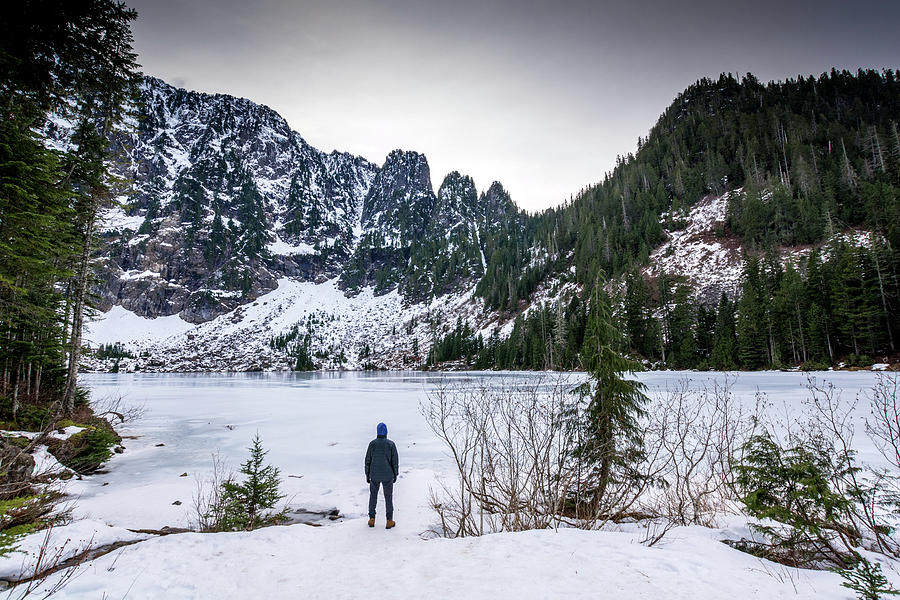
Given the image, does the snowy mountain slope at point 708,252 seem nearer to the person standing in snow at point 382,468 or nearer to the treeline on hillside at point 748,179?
the treeline on hillside at point 748,179

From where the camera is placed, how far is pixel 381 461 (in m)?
7.70

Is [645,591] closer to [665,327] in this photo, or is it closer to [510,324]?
[665,327]

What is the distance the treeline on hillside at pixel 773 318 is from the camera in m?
38.5

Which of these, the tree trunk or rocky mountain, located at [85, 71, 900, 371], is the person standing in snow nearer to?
rocky mountain, located at [85, 71, 900, 371]

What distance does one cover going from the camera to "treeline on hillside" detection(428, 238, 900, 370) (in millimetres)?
38500

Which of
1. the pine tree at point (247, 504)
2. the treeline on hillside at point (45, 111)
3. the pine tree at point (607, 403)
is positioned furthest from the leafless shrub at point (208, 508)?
the pine tree at point (607, 403)

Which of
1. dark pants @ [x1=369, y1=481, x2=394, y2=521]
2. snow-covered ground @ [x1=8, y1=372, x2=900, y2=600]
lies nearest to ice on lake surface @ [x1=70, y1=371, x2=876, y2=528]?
→ snow-covered ground @ [x1=8, y1=372, x2=900, y2=600]

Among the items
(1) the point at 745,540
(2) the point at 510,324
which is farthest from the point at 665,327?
(1) the point at 745,540

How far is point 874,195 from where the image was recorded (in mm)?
55031

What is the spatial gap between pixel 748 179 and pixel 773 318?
5675 cm

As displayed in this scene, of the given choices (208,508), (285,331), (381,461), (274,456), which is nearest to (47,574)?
(381,461)

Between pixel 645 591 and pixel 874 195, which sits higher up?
pixel 874 195

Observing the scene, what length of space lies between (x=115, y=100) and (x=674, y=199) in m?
111

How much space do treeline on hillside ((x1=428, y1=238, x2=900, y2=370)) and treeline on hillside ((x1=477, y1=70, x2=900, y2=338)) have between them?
2710 millimetres
